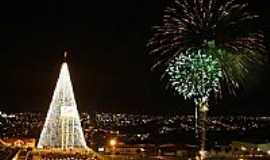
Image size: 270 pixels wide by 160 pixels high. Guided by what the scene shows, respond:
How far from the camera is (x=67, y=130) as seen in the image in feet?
132

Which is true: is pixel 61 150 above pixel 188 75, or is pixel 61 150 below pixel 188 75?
below

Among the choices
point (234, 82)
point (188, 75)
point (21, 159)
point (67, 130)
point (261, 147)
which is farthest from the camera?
point (261, 147)

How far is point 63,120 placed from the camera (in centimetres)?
3834

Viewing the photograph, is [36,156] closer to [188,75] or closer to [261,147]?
[188,75]

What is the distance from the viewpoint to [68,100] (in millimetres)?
35906

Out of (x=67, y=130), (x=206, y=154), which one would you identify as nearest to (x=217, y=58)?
(x=206, y=154)

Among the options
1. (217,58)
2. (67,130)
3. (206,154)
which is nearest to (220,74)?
(217,58)

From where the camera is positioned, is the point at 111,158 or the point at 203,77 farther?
the point at 111,158

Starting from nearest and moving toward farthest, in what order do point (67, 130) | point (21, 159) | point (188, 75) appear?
point (188, 75) < point (21, 159) < point (67, 130)

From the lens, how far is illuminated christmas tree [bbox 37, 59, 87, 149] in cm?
3525

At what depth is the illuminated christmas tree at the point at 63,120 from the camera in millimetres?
35250

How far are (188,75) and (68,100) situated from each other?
34.9ft

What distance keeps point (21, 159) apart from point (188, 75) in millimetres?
11841

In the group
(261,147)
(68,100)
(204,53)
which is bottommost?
(261,147)
